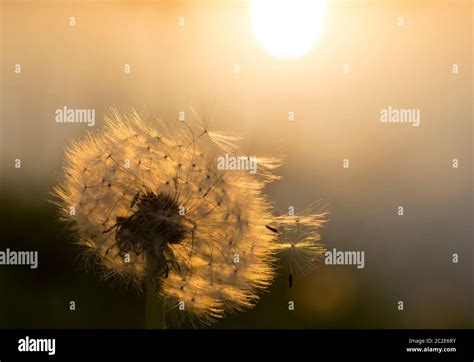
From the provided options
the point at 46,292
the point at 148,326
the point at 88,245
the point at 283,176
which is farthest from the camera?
the point at 46,292

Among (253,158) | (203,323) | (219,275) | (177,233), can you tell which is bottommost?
(203,323)

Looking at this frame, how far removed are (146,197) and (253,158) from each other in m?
1.06

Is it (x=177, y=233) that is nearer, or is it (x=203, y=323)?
(x=177, y=233)

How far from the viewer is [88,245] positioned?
485cm

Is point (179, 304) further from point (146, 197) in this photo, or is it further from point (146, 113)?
point (146, 113)

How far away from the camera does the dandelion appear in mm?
4617

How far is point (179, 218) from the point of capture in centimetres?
463

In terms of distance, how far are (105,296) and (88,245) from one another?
86 centimetres

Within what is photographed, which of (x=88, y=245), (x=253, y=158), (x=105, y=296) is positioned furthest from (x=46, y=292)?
(x=253, y=158)

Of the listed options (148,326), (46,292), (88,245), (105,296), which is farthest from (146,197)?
(46,292)

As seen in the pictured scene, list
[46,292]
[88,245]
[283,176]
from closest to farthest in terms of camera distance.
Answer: [88,245] < [283,176] < [46,292]

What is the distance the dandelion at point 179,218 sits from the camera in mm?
4617

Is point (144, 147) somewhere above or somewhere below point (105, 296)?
above

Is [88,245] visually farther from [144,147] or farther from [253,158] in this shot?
[253,158]
